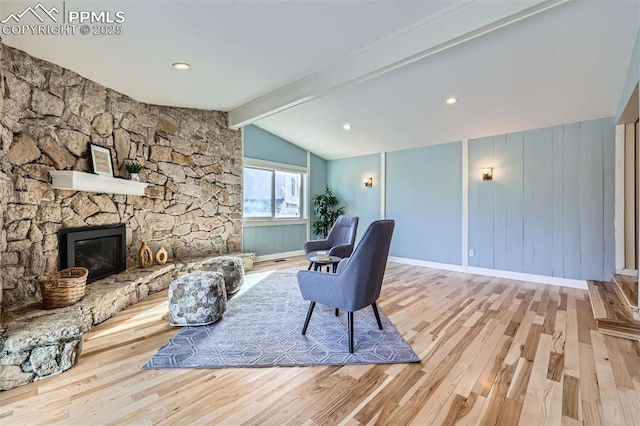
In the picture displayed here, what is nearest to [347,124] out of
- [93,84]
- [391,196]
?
[391,196]

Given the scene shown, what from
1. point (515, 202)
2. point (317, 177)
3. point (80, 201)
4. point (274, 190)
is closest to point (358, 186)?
point (317, 177)

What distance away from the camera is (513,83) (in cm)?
336

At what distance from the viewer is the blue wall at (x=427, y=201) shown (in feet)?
17.1

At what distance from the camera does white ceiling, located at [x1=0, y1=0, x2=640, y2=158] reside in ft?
7.73

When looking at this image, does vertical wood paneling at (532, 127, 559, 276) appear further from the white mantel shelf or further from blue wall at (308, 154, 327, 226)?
the white mantel shelf

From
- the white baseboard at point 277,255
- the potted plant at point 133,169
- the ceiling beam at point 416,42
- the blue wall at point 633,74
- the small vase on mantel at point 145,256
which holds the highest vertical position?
the ceiling beam at point 416,42

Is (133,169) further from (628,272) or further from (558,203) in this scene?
(628,272)

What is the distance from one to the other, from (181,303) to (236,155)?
130 inches

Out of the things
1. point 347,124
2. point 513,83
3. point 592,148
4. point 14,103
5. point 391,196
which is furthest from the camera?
point 391,196

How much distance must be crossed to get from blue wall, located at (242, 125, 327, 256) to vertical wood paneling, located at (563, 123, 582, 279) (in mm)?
4579

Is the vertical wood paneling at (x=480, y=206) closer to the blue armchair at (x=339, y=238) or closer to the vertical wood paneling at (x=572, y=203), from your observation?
the vertical wood paneling at (x=572, y=203)

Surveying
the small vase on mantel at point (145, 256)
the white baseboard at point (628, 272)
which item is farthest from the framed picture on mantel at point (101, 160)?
the white baseboard at point (628, 272)

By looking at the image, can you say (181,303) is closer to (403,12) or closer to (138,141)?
(138,141)

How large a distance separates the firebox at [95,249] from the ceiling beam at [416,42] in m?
2.73
